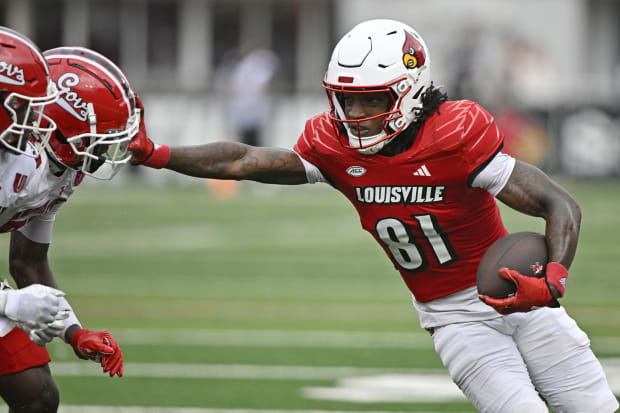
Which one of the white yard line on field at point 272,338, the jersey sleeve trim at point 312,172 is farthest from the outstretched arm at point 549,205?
the white yard line on field at point 272,338

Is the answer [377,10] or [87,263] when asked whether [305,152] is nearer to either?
[87,263]

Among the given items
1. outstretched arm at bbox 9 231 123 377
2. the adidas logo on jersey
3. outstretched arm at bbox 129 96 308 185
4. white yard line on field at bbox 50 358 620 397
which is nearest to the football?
the adidas logo on jersey

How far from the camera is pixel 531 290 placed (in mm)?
3822

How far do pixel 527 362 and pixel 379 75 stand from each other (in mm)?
1213

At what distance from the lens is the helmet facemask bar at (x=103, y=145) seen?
410 cm

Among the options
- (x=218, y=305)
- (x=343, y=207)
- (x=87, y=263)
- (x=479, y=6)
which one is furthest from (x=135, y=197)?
(x=479, y=6)

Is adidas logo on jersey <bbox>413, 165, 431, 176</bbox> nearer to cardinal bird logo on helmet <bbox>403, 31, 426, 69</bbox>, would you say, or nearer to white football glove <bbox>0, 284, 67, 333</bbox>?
cardinal bird logo on helmet <bbox>403, 31, 426, 69</bbox>

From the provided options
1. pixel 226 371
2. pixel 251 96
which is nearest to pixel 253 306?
pixel 226 371

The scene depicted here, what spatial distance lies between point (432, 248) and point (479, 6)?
22282 millimetres

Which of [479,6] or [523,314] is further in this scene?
[479,6]

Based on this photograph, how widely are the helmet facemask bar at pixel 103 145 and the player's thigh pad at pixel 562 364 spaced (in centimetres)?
163

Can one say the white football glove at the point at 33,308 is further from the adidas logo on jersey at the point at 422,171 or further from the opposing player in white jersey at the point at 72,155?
the adidas logo on jersey at the point at 422,171

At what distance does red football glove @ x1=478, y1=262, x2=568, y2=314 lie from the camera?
3824mm

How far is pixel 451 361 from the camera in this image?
422 centimetres
